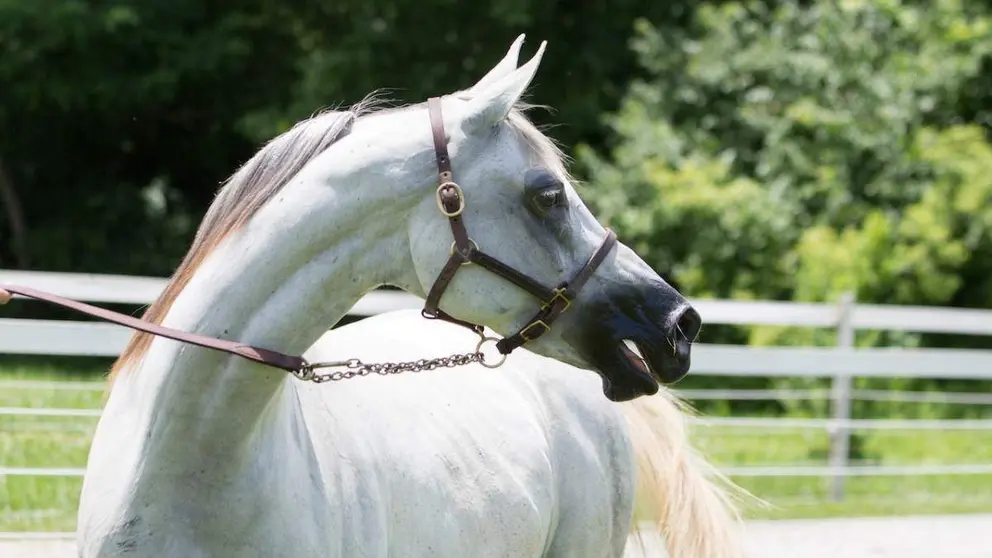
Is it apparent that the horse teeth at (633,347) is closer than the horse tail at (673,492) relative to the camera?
Yes

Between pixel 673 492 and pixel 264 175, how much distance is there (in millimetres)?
2016

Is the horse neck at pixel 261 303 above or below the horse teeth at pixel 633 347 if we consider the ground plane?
below

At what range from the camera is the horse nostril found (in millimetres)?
2545

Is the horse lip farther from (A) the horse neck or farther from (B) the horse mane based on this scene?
(A) the horse neck

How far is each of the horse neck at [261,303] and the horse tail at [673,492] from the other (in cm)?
167

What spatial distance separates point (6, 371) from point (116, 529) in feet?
25.5

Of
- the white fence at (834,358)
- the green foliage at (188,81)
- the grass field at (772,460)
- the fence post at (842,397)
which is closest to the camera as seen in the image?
the grass field at (772,460)

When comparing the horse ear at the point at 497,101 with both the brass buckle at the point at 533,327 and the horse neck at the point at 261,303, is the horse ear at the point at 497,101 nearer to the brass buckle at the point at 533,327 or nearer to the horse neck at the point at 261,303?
the horse neck at the point at 261,303

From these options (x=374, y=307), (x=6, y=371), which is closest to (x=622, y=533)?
(x=374, y=307)

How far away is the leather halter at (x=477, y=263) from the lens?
2.49 m

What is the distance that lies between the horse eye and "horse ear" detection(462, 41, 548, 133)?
0.63 feet

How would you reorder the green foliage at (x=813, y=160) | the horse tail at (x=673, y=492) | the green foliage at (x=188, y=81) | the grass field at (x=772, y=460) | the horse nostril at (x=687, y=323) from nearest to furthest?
the horse nostril at (x=687, y=323)
the horse tail at (x=673, y=492)
the grass field at (x=772, y=460)
the green foliage at (x=813, y=160)
the green foliage at (x=188, y=81)

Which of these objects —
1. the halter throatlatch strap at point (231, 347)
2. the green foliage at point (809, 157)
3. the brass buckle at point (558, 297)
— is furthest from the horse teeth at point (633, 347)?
the green foliage at point (809, 157)

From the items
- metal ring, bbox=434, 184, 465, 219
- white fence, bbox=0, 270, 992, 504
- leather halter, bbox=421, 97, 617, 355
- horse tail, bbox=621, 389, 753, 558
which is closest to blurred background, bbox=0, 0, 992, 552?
white fence, bbox=0, 270, 992, 504
